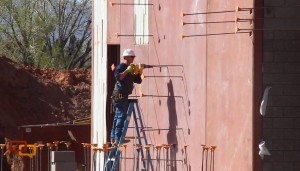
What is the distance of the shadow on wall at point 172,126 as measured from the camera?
17375 mm

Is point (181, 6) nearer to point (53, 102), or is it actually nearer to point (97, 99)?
point (97, 99)

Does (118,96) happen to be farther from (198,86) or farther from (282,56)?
(282,56)

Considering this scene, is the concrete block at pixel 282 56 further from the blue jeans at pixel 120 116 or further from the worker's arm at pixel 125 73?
the blue jeans at pixel 120 116

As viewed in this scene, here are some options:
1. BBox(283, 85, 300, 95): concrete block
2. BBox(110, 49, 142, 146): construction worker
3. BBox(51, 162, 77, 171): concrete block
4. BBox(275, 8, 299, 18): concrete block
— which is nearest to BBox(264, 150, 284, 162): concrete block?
BBox(283, 85, 300, 95): concrete block

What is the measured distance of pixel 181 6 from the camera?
17.2m

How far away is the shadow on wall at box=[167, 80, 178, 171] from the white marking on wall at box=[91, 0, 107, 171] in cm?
496

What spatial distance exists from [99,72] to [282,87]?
1008 cm

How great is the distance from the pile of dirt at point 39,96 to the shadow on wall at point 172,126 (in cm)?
1978

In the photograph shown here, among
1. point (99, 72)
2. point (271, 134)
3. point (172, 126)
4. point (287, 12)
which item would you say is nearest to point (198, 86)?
point (172, 126)

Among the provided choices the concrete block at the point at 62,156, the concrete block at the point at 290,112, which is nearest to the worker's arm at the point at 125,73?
the concrete block at the point at 62,156

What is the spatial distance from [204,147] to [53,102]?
25.7 meters

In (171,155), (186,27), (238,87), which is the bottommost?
(171,155)

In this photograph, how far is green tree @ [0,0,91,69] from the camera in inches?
1930

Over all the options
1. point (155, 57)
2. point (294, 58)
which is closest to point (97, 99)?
point (155, 57)
